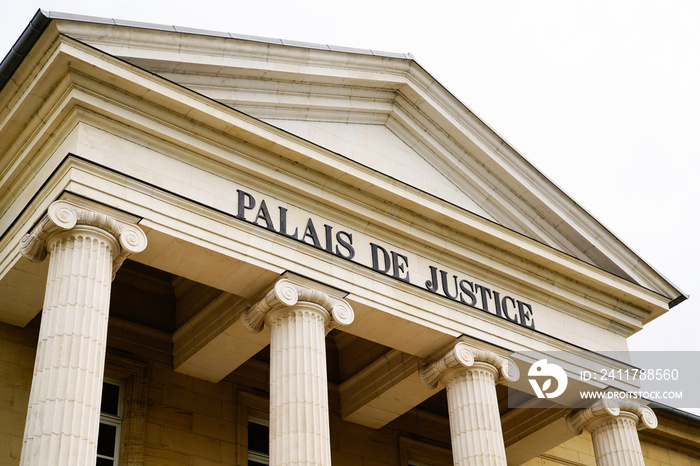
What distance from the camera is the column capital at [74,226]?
17.0m

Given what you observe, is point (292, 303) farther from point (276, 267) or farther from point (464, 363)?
point (464, 363)

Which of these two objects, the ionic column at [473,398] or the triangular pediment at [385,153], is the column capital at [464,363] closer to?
the ionic column at [473,398]

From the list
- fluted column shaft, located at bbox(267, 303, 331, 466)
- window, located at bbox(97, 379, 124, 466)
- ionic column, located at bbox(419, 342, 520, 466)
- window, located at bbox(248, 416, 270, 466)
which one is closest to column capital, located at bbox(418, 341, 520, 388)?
ionic column, located at bbox(419, 342, 520, 466)

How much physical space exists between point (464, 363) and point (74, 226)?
8713 millimetres

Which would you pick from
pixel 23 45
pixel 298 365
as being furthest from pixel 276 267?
pixel 23 45

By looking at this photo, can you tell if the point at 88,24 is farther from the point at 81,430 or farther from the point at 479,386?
the point at 479,386

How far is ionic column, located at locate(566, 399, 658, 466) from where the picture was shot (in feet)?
76.6

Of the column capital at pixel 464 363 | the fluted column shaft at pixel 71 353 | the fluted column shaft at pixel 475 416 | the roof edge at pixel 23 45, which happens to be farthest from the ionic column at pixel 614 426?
the roof edge at pixel 23 45

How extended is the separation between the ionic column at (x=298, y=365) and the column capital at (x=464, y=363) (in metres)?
2.82

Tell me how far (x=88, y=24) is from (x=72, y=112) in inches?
65.9

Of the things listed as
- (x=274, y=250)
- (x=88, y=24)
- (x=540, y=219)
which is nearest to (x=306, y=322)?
(x=274, y=250)

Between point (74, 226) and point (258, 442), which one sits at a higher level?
point (74, 226)

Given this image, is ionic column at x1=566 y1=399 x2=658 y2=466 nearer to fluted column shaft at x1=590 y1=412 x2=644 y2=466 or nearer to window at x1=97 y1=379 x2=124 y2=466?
fluted column shaft at x1=590 y1=412 x2=644 y2=466

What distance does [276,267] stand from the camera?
64.0 feet
